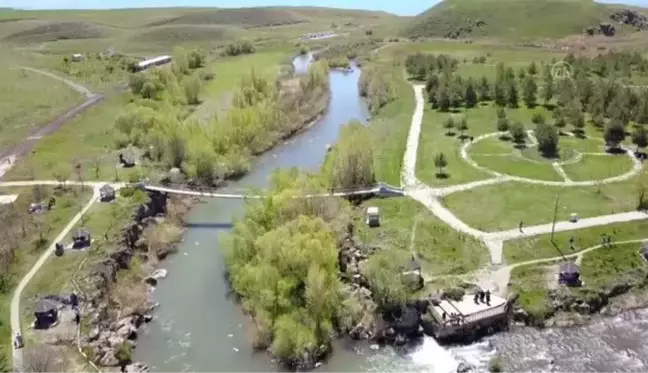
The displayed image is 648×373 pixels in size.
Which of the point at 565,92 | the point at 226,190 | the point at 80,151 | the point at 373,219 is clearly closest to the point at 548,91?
the point at 565,92

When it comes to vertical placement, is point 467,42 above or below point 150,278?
above

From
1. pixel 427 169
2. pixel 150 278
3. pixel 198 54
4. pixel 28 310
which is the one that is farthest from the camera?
pixel 198 54

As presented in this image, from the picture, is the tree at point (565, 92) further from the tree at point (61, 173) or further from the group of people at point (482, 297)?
the tree at point (61, 173)

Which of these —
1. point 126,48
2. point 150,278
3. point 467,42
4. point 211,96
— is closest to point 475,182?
point 150,278

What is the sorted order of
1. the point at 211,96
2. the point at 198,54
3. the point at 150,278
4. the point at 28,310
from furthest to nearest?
the point at 198,54
the point at 211,96
the point at 150,278
the point at 28,310

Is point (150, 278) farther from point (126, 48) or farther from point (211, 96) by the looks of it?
point (126, 48)

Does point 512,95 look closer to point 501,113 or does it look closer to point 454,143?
point 501,113

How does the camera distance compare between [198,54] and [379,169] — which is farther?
[198,54]
